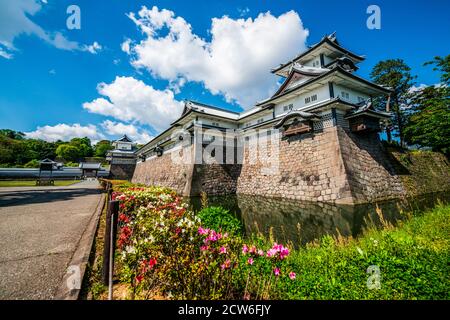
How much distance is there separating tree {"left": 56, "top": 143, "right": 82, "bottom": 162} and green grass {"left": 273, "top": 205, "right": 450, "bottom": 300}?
7188 cm

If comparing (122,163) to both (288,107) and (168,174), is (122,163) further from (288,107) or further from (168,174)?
(288,107)

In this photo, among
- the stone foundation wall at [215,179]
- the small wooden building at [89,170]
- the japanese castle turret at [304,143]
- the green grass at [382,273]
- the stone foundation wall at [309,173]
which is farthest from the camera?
the small wooden building at [89,170]

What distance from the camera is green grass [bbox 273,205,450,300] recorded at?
7.30 ft

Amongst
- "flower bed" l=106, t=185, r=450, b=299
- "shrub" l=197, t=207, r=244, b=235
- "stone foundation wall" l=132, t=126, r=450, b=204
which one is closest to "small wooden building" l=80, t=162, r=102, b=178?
"stone foundation wall" l=132, t=126, r=450, b=204

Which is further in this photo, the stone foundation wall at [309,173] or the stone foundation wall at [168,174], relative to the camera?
the stone foundation wall at [168,174]

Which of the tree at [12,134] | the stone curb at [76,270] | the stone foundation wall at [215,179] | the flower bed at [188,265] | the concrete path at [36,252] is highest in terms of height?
the tree at [12,134]

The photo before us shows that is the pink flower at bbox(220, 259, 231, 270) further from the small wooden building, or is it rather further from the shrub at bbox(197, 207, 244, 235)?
the small wooden building

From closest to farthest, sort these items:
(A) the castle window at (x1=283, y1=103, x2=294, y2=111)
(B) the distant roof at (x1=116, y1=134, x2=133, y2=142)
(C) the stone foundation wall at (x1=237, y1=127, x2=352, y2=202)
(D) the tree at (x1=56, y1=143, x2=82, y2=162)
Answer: (C) the stone foundation wall at (x1=237, y1=127, x2=352, y2=202), (A) the castle window at (x1=283, y1=103, x2=294, y2=111), (B) the distant roof at (x1=116, y1=134, x2=133, y2=142), (D) the tree at (x1=56, y1=143, x2=82, y2=162)

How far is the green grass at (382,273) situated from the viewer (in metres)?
2.23

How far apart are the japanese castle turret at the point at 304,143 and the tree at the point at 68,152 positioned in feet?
175

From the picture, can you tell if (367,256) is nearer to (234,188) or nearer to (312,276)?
(312,276)

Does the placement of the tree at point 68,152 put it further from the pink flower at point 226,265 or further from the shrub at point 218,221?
the pink flower at point 226,265

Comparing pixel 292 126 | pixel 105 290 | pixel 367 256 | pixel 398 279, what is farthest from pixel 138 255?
pixel 292 126

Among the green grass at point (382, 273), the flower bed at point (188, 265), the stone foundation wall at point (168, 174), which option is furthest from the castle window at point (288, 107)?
the flower bed at point (188, 265)
